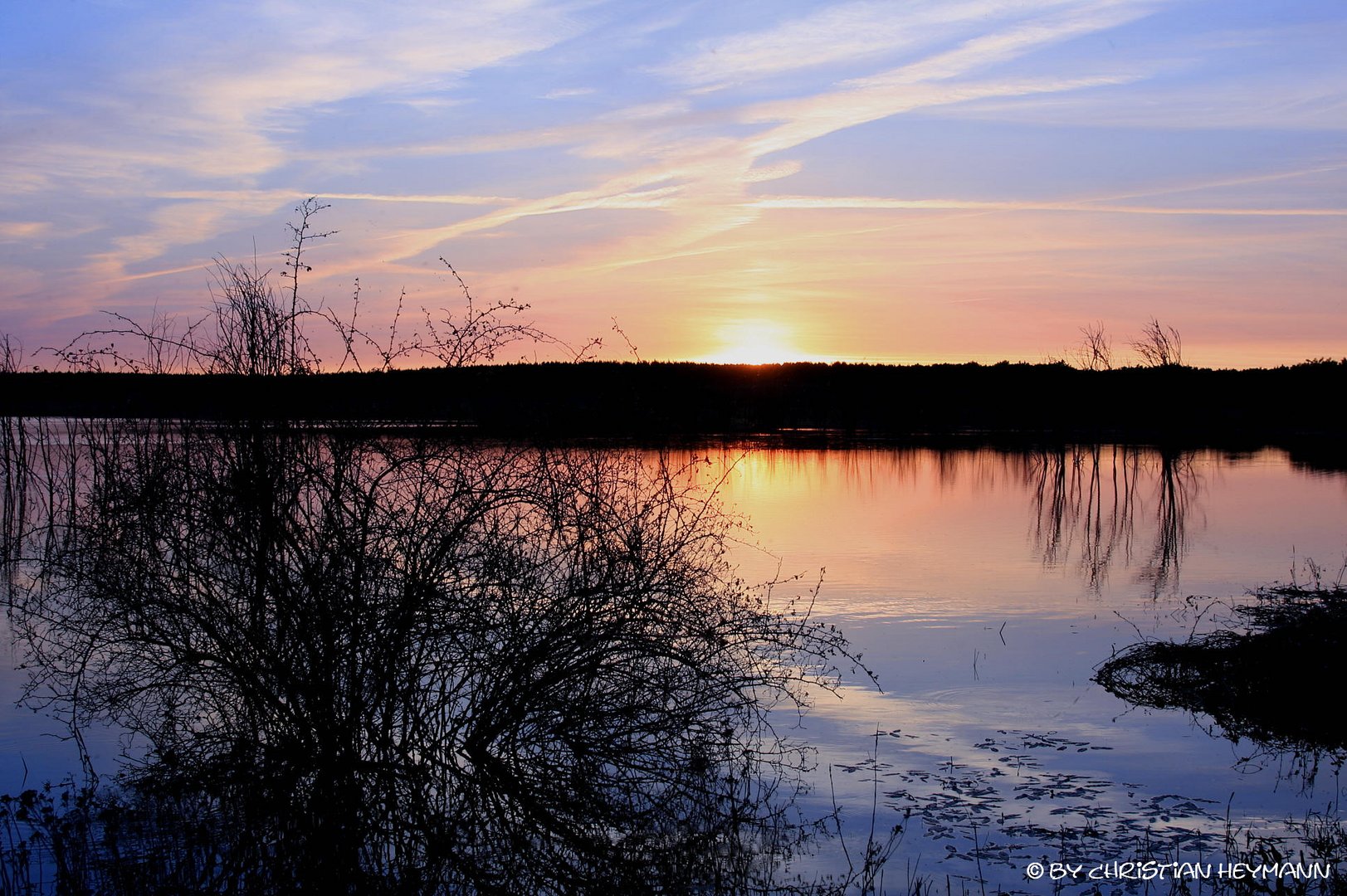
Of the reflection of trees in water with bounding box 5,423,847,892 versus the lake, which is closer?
the reflection of trees in water with bounding box 5,423,847,892

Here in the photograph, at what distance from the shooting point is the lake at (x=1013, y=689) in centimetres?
645

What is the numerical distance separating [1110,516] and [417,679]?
2115 centimetres

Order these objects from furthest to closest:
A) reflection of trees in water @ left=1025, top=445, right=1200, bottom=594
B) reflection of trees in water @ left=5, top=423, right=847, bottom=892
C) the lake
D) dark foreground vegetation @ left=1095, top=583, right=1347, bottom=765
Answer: reflection of trees in water @ left=1025, top=445, right=1200, bottom=594
dark foreground vegetation @ left=1095, top=583, right=1347, bottom=765
the lake
reflection of trees in water @ left=5, top=423, right=847, bottom=892

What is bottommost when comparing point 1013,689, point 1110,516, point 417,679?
point 1013,689

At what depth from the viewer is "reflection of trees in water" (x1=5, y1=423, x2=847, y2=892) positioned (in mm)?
6156

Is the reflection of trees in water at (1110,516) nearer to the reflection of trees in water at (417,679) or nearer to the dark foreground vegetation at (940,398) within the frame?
the dark foreground vegetation at (940,398)

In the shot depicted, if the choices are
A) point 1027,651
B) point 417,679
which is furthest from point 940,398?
point 417,679

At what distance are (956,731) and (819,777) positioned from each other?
5.06 feet

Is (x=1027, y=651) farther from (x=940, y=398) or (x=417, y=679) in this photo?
(x=940, y=398)

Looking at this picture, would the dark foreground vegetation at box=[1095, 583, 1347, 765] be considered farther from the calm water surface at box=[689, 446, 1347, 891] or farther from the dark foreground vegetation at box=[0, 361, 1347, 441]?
the dark foreground vegetation at box=[0, 361, 1347, 441]

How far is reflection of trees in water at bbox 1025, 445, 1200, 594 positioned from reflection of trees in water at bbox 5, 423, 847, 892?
10049mm

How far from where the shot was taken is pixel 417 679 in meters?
6.52

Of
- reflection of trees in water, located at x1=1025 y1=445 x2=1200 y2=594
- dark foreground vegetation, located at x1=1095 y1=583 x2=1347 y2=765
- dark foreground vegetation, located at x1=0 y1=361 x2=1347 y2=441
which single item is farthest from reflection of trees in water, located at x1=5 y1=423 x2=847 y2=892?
reflection of trees in water, located at x1=1025 y1=445 x2=1200 y2=594

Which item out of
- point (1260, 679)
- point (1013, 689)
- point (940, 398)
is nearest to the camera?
point (1260, 679)
